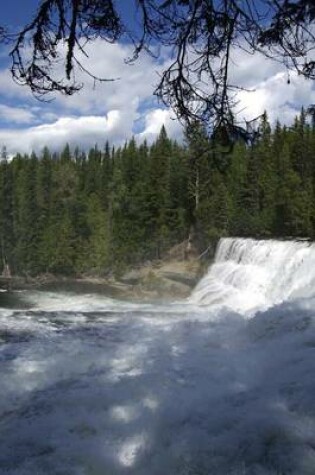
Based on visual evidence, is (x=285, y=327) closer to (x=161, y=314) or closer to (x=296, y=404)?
(x=296, y=404)

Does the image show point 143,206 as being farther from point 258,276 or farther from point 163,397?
point 163,397

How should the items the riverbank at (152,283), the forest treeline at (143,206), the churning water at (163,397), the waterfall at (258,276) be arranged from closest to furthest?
the churning water at (163,397)
the waterfall at (258,276)
the riverbank at (152,283)
the forest treeline at (143,206)

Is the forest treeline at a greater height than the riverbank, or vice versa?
the forest treeline

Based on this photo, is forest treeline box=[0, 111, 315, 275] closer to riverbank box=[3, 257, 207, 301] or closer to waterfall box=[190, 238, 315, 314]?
riverbank box=[3, 257, 207, 301]

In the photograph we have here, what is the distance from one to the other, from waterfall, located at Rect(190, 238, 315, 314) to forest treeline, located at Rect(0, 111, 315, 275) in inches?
192

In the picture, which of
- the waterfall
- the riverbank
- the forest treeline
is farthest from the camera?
the forest treeline

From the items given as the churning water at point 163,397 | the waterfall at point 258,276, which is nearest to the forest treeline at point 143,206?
the waterfall at point 258,276

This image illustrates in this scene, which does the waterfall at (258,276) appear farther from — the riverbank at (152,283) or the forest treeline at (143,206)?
the forest treeline at (143,206)

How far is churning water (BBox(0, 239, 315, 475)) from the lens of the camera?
4586 mm

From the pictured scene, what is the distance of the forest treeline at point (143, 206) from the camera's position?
38156 millimetres

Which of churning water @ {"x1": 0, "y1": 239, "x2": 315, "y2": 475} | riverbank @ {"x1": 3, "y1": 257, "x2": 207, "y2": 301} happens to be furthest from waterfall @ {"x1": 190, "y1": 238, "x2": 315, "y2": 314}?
churning water @ {"x1": 0, "y1": 239, "x2": 315, "y2": 475}

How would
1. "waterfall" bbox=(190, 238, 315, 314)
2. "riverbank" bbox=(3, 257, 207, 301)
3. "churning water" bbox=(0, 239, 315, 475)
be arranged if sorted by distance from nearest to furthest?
"churning water" bbox=(0, 239, 315, 475) → "waterfall" bbox=(190, 238, 315, 314) → "riverbank" bbox=(3, 257, 207, 301)

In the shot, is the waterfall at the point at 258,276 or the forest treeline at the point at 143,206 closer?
the waterfall at the point at 258,276

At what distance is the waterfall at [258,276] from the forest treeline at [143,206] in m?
4.87
